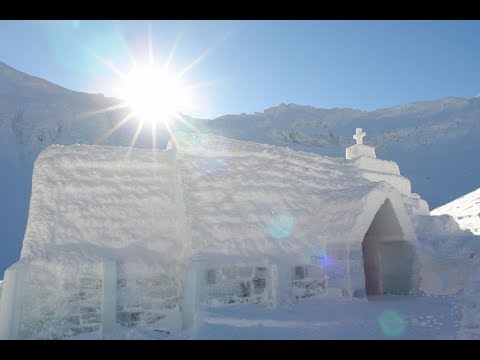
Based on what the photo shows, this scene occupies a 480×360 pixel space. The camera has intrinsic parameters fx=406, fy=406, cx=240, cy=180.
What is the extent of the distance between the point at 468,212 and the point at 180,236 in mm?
14562

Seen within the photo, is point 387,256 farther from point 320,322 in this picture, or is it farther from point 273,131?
point 273,131

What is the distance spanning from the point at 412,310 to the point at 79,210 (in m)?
7.80

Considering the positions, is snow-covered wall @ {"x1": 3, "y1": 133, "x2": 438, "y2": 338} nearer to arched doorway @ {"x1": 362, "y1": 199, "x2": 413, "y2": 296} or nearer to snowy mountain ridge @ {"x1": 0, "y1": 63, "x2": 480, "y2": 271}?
arched doorway @ {"x1": 362, "y1": 199, "x2": 413, "y2": 296}

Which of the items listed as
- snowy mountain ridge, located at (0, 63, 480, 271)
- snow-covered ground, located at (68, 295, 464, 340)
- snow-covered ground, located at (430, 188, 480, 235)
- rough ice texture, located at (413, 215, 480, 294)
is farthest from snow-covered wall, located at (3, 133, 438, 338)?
snowy mountain ridge, located at (0, 63, 480, 271)

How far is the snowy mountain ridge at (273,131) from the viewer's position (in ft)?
108

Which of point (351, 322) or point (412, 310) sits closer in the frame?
point (351, 322)

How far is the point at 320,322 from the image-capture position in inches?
305

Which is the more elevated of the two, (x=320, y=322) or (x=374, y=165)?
(x=374, y=165)

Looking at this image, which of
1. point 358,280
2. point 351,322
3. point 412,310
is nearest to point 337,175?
point 358,280

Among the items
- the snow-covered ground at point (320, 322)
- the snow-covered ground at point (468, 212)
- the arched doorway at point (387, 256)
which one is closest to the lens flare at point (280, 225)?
the snow-covered ground at point (320, 322)

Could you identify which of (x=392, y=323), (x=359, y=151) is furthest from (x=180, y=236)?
(x=359, y=151)

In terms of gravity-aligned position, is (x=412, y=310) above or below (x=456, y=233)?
below

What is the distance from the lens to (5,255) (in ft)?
84.7

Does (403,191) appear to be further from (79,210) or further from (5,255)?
(5,255)
